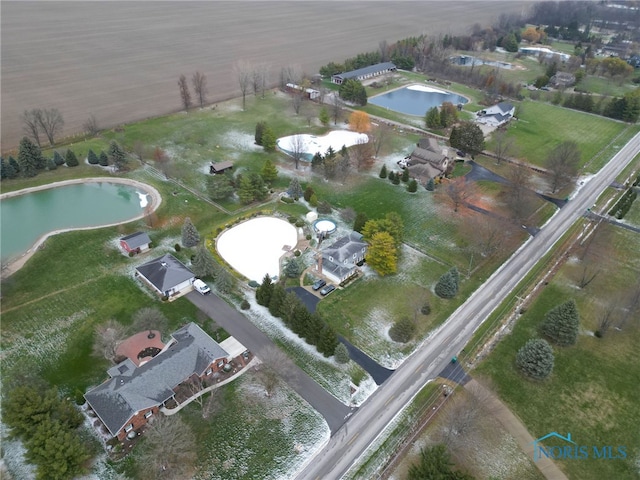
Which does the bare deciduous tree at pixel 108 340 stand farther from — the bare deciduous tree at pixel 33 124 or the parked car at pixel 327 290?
the bare deciduous tree at pixel 33 124

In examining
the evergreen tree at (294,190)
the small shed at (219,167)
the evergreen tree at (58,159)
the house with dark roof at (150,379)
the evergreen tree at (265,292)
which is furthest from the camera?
the small shed at (219,167)

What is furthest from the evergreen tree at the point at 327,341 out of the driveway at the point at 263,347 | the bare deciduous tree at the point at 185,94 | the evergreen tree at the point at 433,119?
the bare deciduous tree at the point at 185,94

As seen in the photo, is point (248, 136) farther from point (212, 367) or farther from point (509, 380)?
point (509, 380)

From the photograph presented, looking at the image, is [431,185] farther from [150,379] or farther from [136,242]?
[150,379]

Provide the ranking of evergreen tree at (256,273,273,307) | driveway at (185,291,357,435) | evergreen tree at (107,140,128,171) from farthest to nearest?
evergreen tree at (107,140,128,171)
evergreen tree at (256,273,273,307)
driveway at (185,291,357,435)

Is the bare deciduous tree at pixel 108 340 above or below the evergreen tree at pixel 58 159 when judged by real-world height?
below

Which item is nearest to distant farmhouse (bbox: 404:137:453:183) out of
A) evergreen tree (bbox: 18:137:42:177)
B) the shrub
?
the shrub

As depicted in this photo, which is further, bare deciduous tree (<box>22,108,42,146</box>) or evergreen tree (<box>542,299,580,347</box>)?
bare deciduous tree (<box>22,108,42,146</box>)

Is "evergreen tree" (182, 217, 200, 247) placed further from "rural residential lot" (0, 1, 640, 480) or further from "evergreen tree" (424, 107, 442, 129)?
"evergreen tree" (424, 107, 442, 129)
